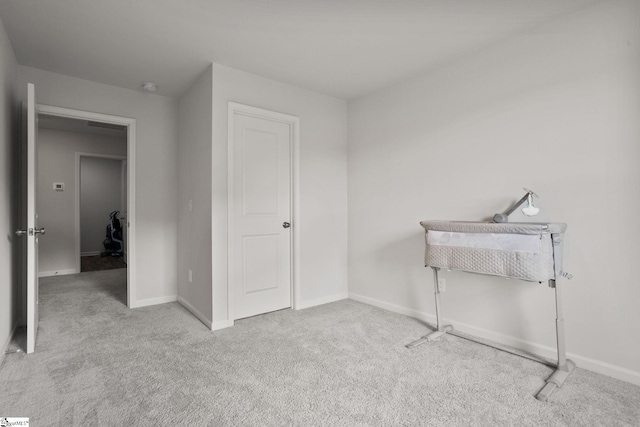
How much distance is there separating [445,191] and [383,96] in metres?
1.24

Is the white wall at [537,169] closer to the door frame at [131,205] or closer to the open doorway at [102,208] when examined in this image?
the door frame at [131,205]

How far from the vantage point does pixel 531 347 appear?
2.26 m

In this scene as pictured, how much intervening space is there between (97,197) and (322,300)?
20.6 feet

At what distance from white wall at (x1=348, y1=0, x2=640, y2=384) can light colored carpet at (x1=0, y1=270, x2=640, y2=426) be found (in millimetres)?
293

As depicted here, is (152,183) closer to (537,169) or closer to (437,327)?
(437,327)

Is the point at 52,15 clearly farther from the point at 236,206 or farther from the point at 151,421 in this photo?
the point at 151,421

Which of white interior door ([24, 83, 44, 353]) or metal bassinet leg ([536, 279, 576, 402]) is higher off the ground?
white interior door ([24, 83, 44, 353])

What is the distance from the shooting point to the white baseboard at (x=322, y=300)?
333cm

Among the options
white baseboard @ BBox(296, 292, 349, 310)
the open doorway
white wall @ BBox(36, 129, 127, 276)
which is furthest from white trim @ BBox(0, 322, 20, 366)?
the open doorway

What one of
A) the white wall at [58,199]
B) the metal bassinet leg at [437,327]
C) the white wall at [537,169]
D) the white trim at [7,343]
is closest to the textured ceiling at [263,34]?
the white wall at [537,169]

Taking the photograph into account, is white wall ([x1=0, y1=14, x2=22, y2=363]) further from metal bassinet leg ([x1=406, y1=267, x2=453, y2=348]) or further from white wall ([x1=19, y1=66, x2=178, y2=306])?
metal bassinet leg ([x1=406, y1=267, x2=453, y2=348])

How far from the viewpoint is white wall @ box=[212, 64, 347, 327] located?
281 cm

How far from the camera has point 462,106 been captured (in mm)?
2668

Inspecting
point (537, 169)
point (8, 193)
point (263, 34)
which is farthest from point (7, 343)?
point (537, 169)
